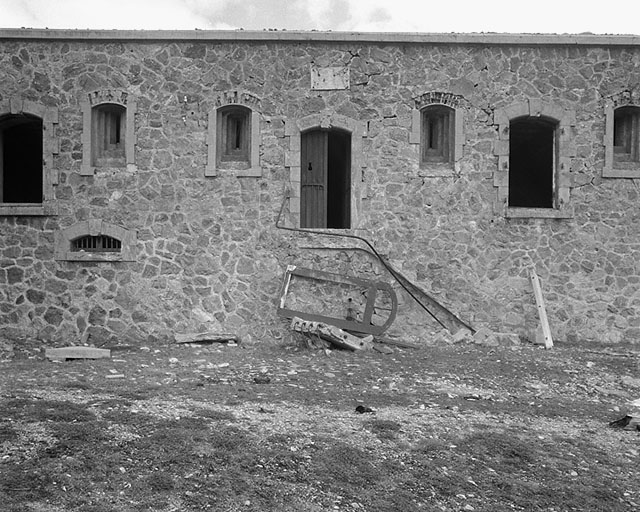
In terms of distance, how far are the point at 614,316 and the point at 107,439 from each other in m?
9.34

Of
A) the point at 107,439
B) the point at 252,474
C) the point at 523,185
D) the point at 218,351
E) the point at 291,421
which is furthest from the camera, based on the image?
the point at 523,185

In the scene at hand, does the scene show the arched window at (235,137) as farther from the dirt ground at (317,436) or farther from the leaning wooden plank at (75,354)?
the dirt ground at (317,436)

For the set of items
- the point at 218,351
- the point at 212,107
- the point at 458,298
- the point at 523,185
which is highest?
the point at 212,107

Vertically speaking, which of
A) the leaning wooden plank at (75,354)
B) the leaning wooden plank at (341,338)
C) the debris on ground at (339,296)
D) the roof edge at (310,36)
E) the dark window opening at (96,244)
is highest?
the roof edge at (310,36)

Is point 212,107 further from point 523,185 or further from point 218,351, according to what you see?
point 523,185

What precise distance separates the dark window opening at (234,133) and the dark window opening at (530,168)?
5.81m

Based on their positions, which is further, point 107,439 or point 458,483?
point 107,439

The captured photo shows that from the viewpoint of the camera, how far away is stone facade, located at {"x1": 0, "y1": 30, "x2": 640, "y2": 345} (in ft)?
35.2

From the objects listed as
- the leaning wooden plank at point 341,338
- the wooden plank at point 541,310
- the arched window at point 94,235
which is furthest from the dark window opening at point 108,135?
the wooden plank at point 541,310

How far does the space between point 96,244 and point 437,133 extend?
6.92 metres

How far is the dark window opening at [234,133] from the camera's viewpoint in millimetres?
10945

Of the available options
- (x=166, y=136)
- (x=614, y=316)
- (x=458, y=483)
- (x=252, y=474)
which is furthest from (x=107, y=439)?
(x=614, y=316)

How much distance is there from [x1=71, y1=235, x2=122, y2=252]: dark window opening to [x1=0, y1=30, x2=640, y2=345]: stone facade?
21 centimetres

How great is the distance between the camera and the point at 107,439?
5.04 m
